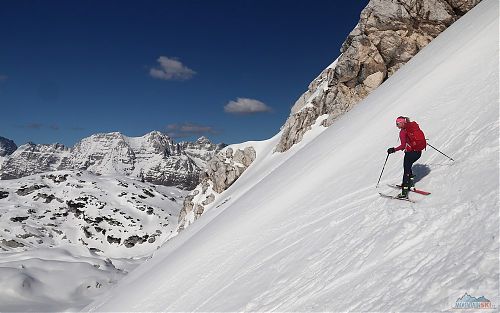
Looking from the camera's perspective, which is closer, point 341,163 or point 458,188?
point 458,188

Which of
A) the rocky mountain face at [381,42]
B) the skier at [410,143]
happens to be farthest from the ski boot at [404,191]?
the rocky mountain face at [381,42]

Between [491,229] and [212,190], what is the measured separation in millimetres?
67227

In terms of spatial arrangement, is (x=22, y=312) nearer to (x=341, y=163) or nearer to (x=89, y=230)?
(x=341, y=163)

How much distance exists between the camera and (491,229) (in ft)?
20.4

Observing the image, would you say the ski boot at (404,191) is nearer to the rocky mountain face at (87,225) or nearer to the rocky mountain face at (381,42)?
the rocky mountain face at (381,42)

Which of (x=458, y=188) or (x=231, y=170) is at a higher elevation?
(x=231, y=170)

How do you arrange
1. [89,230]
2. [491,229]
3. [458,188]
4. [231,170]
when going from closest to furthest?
[491,229] < [458,188] < [231,170] < [89,230]

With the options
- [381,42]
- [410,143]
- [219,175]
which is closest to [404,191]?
[410,143]

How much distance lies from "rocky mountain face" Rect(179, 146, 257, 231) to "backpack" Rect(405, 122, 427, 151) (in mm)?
57413

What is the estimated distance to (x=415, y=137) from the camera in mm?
9758

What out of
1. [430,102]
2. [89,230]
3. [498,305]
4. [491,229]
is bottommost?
[498,305]

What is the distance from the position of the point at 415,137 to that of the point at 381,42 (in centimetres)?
3579

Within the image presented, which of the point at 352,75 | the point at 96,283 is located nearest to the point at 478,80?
the point at 352,75

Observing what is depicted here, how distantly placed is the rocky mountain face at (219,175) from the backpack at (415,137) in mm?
57413
